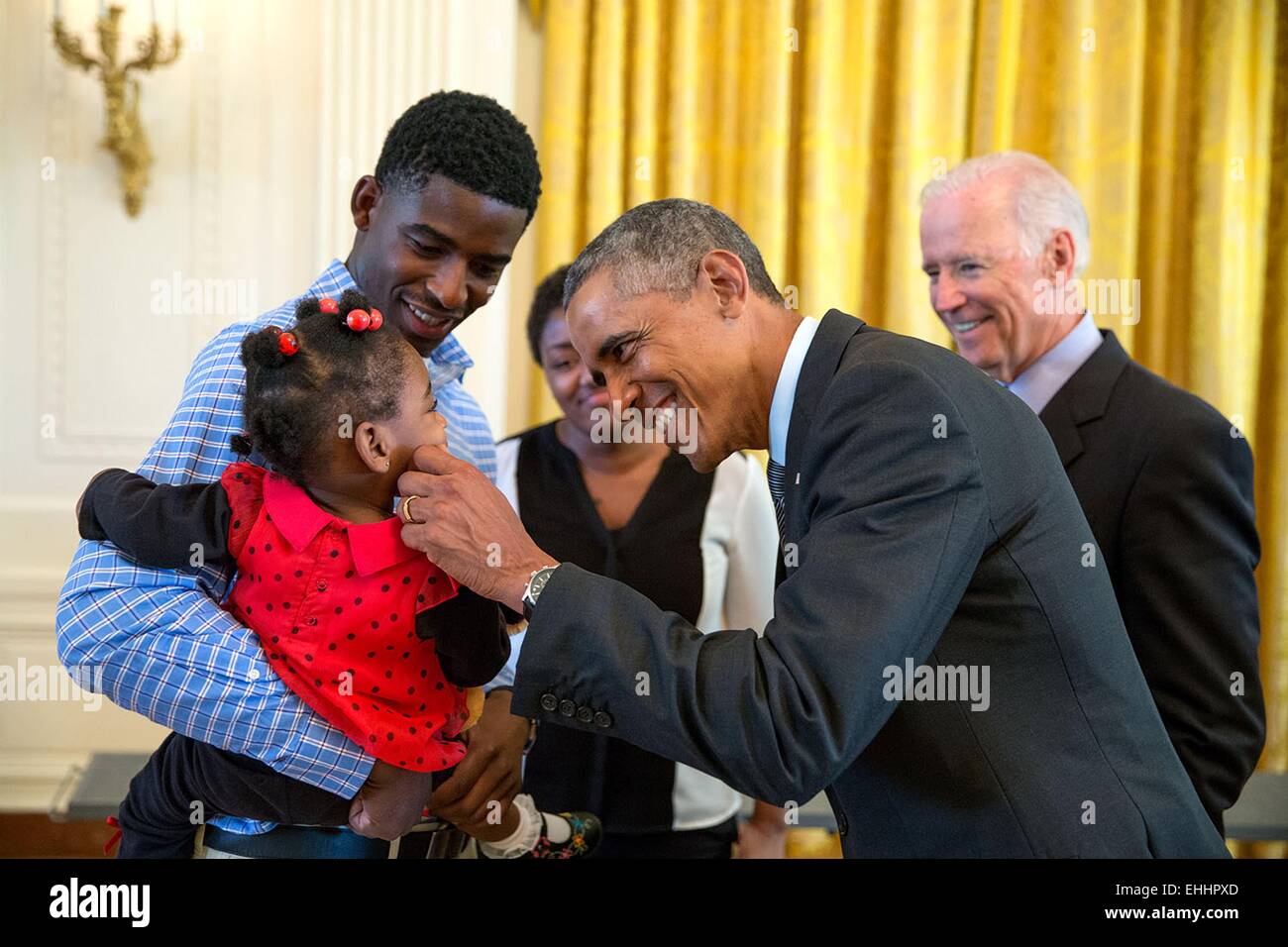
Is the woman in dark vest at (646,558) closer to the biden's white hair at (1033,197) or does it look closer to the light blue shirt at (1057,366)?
the light blue shirt at (1057,366)

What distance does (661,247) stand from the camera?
144cm

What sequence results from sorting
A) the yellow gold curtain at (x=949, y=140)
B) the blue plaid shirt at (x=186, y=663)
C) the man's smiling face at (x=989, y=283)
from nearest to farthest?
the blue plaid shirt at (x=186, y=663)
the man's smiling face at (x=989, y=283)
the yellow gold curtain at (x=949, y=140)

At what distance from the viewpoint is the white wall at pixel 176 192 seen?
3.58 meters

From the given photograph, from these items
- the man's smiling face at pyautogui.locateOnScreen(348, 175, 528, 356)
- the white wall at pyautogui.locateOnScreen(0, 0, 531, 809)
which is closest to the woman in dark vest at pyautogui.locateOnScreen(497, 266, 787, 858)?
the man's smiling face at pyautogui.locateOnScreen(348, 175, 528, 356)

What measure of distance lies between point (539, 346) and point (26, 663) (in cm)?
201

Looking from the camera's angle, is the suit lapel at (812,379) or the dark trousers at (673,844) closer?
the suit lapel at (812,379)

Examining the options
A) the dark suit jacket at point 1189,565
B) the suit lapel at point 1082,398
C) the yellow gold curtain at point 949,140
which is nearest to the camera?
the dark suit jacket at point 1189,565

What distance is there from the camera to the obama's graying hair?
1.44 m

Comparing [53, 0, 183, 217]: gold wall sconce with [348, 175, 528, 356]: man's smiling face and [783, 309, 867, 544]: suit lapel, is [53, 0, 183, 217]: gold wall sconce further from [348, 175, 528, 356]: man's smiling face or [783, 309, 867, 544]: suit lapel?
[783, 309, 867, 544]: suit lapel

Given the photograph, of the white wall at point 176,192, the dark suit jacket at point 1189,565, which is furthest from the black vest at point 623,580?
the white wall at point 176,192

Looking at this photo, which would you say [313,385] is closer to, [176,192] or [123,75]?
[176,192]

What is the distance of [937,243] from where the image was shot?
2459mm

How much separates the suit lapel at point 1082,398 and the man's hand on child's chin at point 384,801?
1245mm
